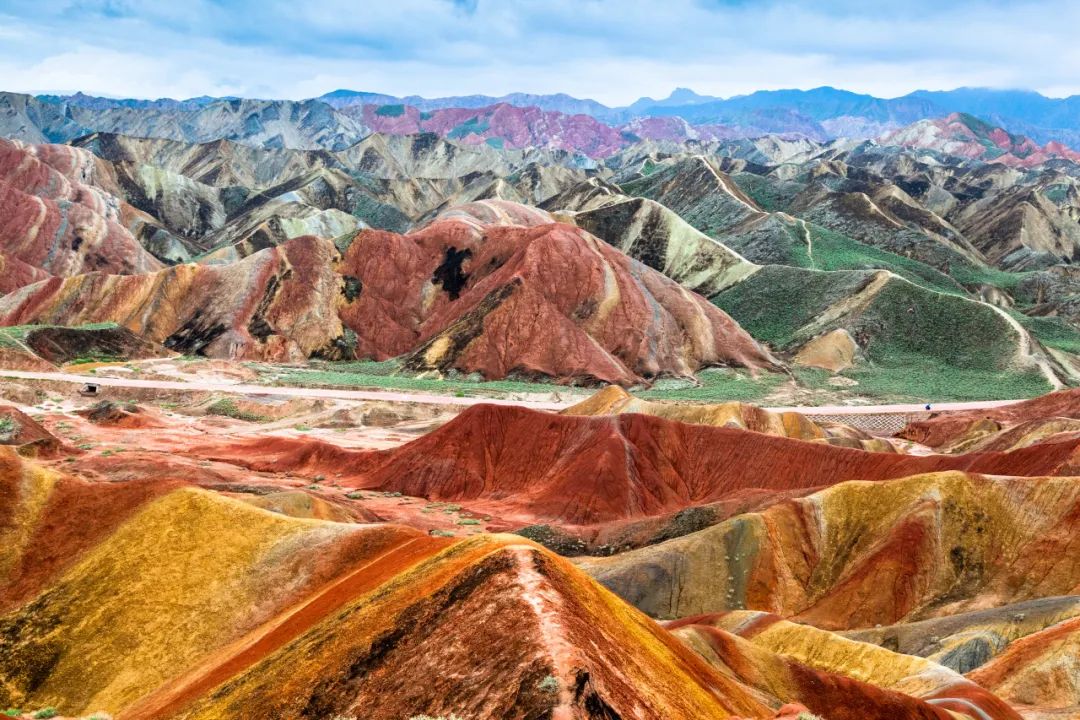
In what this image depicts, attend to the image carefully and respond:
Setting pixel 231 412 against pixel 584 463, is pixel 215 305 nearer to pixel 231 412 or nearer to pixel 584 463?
pixel 231 412

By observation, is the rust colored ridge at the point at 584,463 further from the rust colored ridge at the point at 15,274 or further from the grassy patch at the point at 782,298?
the rust colored ridge at the point at 15,274

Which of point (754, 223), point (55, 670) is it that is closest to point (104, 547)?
point (55, 670)

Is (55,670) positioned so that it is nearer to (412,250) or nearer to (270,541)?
(270,541)

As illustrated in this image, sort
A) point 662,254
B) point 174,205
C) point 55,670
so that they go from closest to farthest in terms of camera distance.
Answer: point 55,670, point 662,254, point 174,205

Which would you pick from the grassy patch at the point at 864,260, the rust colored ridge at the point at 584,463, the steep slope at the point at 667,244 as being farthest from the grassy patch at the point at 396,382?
the grassy patch at the point at 864,260

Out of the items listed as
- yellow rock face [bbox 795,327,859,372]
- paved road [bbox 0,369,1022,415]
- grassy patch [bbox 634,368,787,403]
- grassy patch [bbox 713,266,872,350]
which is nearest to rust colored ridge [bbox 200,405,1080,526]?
paved road [bbox 0,369,1022,415]

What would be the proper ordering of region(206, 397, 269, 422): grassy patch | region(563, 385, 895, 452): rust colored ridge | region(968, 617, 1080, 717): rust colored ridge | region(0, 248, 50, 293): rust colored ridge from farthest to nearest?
region(0, 248, 50, 293): rust colored ridge
region(206, 397, 269, 422): grassy patch
region(563, 385, 895, 452): rust colored ridge
region(968, 617, 1080, 717): rust colored ridge

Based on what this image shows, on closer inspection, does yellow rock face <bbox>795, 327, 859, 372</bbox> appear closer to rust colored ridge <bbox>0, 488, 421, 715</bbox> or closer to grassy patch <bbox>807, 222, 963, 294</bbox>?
grassy patch <bbox>807, 222, 963, 294</bbox>
